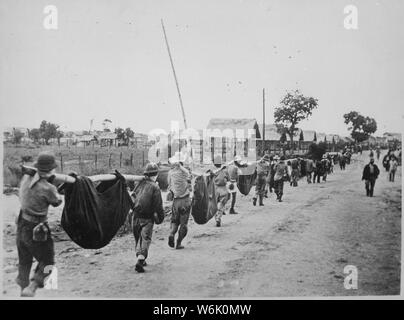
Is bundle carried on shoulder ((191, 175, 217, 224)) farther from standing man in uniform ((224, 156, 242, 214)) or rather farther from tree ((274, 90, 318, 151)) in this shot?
tree ((274, 90, 318, 151))

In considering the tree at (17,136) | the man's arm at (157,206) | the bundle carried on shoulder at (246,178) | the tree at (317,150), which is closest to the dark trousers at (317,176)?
the tree at (317,150)

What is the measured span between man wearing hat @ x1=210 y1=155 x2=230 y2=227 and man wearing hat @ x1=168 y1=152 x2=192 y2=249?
0.76 metres

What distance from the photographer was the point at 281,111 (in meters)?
6.23

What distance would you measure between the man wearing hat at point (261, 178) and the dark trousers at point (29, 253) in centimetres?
341

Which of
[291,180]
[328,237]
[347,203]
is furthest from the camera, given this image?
[291,180]

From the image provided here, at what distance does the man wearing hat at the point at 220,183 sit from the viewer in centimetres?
638

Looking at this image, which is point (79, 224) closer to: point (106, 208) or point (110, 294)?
point (106, 208)

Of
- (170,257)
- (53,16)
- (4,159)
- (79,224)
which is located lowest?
(170,257)

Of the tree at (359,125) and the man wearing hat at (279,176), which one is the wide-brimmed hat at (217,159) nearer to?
the man wearing hat at (279,176)

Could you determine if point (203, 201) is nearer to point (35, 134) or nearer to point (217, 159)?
point (217, 159)

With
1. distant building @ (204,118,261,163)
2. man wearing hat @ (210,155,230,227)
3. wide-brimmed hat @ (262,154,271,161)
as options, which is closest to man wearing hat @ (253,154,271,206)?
wide-brimmed hat @ (262,154,271,161)
